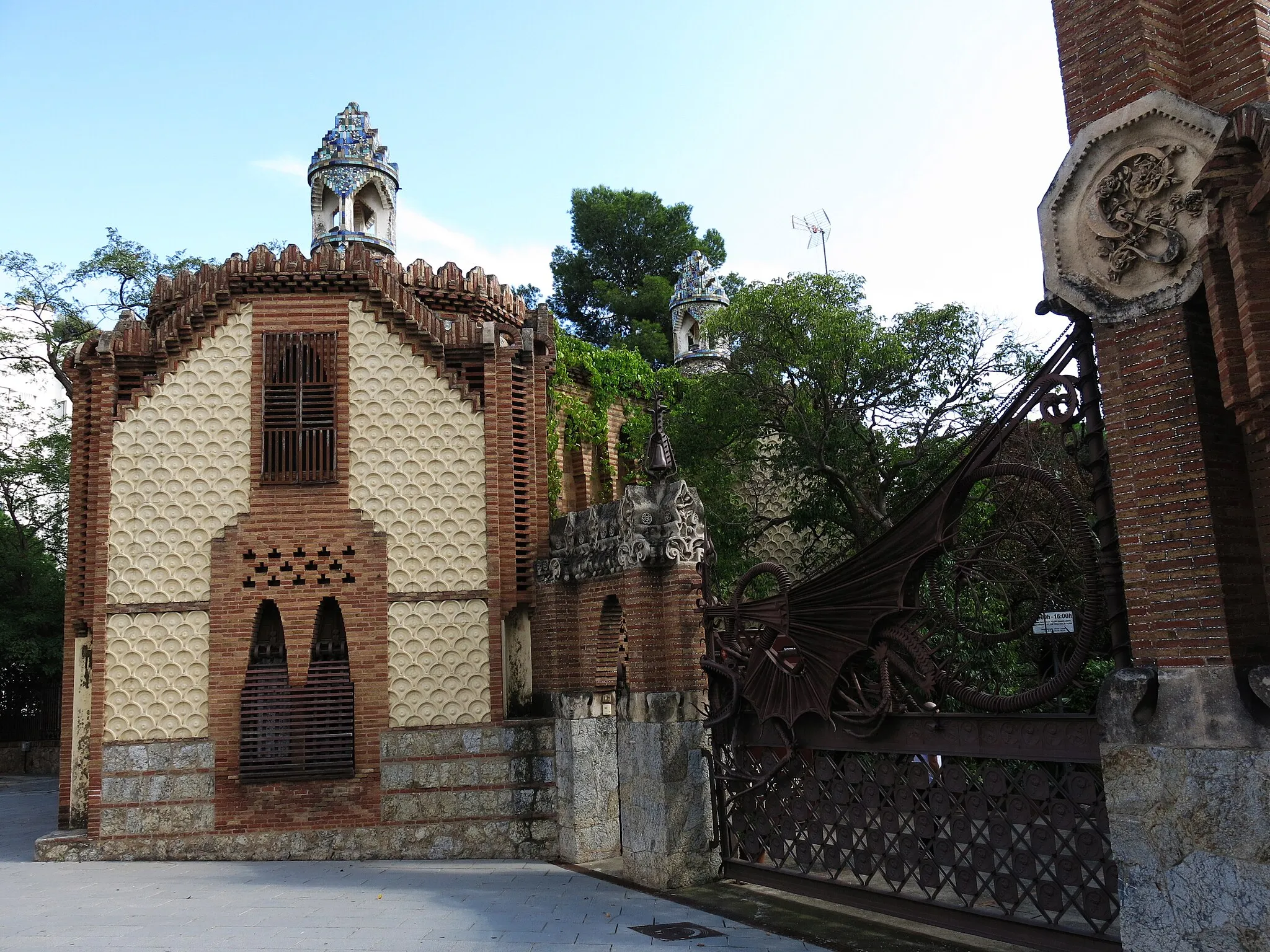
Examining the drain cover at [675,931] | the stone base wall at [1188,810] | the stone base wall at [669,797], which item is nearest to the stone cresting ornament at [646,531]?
the stone base wall at [669,797]

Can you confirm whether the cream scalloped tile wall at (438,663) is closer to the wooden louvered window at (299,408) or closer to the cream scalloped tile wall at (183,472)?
the wooden louvered window at (299,408)

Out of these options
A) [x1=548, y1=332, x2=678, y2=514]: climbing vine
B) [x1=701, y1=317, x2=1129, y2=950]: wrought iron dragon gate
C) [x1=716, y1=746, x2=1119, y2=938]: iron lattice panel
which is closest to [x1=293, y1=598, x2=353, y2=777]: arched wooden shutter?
[x1=548, y1=332, x2=678, y2=514]: climbing vine

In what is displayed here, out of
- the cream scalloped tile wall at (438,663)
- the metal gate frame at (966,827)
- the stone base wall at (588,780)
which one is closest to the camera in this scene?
the metal gate frame at (966,827)

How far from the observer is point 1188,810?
486 cm

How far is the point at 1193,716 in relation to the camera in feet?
16.0

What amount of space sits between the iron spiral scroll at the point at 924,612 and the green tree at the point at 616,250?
23956mm

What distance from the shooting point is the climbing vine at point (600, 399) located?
1459cm

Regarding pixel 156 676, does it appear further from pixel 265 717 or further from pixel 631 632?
pixel 631 632

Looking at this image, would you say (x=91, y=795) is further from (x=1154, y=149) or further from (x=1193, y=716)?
(x=1154, y=149)

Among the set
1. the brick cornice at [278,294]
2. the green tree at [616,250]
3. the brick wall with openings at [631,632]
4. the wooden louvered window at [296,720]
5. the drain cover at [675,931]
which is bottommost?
the drain cover at [675,931]

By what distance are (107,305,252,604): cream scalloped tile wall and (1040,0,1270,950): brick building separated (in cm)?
872

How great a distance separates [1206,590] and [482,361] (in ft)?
27.1

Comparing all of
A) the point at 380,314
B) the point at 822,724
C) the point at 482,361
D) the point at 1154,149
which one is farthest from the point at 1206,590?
the point at 380,314

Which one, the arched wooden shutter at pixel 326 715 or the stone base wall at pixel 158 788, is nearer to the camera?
the stone base wall at pixel 158 788
